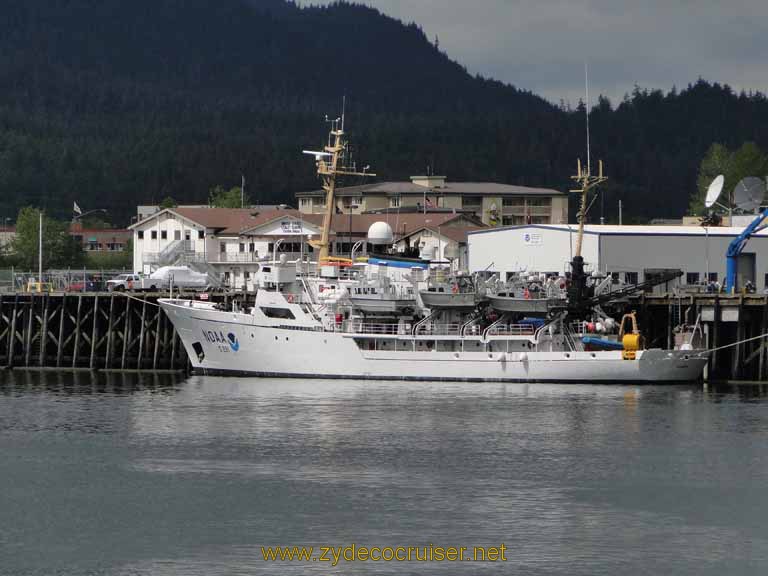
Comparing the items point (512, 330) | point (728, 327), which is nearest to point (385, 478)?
point (512, 330)

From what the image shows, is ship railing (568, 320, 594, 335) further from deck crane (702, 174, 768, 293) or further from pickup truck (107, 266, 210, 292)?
pickup truck (107, 266, 210, 292)

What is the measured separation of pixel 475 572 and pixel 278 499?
27.0 feet

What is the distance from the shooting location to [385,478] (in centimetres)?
4328

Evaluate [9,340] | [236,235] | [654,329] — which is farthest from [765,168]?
[9,340]

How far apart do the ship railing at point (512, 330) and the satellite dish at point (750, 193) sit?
19484 mm

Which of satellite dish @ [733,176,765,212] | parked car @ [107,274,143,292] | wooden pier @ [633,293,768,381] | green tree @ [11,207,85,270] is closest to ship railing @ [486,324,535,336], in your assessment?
wooden pier @ [633,293,768,381]

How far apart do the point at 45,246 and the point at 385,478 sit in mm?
91852

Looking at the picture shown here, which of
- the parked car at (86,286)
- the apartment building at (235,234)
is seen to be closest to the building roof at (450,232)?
the apartment building at (235,234)

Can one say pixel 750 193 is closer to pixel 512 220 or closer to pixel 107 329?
pixel 107 329

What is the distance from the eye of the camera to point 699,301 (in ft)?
215

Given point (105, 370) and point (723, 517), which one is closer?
point (723, 517)

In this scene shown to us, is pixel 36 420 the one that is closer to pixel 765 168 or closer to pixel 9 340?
pixel 9 340

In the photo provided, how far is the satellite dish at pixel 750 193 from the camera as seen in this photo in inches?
3112

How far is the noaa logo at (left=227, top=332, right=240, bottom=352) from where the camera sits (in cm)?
6675
